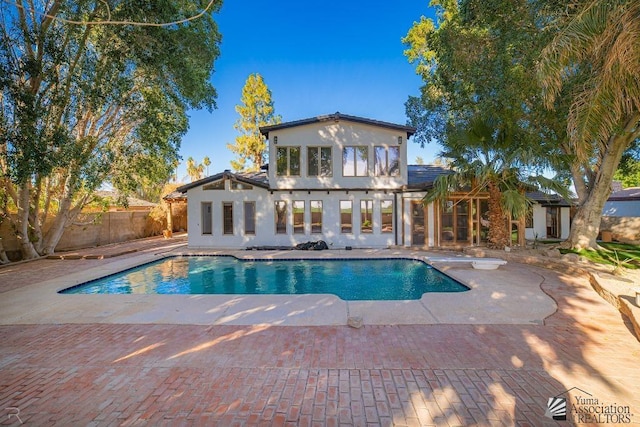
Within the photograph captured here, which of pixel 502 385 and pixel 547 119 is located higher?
pixel 547 119

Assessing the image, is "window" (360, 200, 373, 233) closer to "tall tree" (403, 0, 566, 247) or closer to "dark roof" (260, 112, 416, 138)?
"tall tree" (403, 0, 566, 247)

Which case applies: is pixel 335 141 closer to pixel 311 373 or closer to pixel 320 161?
pixel 320 161

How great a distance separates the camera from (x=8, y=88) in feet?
30.2

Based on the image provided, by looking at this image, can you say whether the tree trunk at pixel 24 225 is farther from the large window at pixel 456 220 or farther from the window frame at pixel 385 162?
the large window at pixel 456 220

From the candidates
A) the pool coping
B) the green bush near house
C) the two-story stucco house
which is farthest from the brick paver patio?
the two-story stucco house

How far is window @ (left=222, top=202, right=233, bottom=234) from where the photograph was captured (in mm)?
15336

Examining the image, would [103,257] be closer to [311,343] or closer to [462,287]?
[311,343]

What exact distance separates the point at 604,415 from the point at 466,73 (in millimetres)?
11409

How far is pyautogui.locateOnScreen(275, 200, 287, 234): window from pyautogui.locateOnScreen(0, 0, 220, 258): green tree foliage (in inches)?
222

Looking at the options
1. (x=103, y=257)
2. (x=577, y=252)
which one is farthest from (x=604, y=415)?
(x=103, y=257)

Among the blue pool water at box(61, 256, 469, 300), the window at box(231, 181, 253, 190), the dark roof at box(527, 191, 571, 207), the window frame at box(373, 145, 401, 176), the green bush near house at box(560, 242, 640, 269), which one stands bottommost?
the blue pool water at box(61, 256, 469, 300)

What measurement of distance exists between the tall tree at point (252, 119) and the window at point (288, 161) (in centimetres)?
1364

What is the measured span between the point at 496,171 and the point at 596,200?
12.6 feet

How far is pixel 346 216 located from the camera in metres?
15.0
